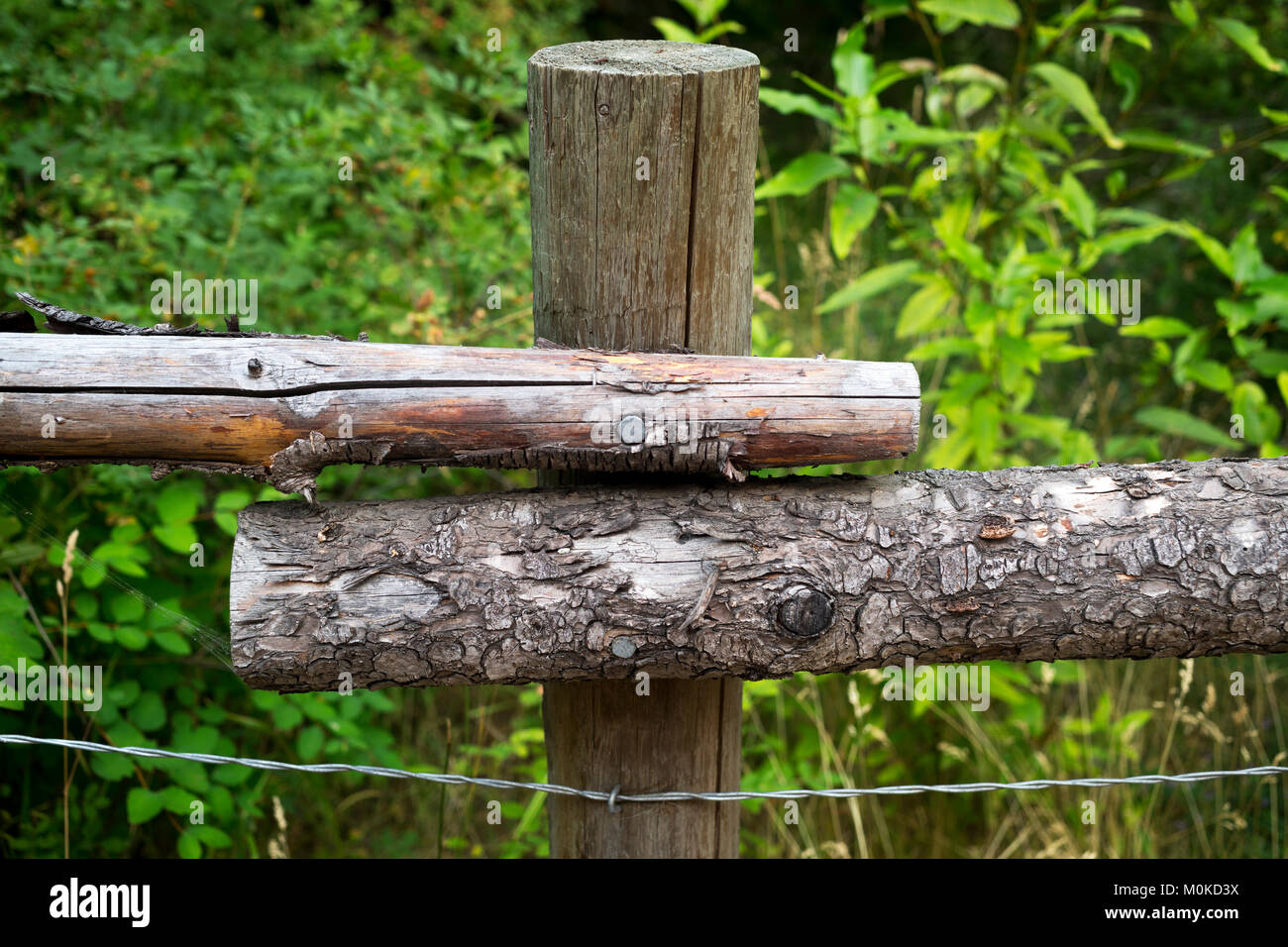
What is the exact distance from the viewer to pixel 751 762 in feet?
11.5

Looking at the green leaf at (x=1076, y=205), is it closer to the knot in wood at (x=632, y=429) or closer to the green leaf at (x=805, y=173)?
the green leaf at (x=805, y=173)

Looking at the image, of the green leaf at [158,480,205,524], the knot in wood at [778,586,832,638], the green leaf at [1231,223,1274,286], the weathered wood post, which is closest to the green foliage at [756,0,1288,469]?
the green leaf at [1231,223,1274,286]

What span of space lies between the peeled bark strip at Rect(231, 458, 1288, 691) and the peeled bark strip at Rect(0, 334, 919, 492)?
0.30 ft

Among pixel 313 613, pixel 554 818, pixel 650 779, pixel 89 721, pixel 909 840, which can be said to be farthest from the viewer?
pixel 909 840

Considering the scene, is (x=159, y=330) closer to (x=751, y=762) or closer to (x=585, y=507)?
(x=585, y=507)

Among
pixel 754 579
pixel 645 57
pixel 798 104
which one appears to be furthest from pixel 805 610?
pixel 798 104

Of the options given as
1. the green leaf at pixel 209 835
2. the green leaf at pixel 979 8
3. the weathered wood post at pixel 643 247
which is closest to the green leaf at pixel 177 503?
the green leaf at pixel 209 835

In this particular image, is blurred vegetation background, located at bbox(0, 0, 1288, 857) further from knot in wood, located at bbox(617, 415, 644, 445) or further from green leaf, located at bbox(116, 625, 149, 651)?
knot in wood, located at bbox(617, 415, 644, 445)

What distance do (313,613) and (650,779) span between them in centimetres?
74

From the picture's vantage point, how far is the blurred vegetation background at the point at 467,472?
8.46ft

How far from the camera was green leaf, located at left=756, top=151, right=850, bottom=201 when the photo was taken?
2.51 meters

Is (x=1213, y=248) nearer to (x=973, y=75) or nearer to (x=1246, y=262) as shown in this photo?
(x=1246, y=262)

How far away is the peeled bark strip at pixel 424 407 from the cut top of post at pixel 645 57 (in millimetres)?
471
